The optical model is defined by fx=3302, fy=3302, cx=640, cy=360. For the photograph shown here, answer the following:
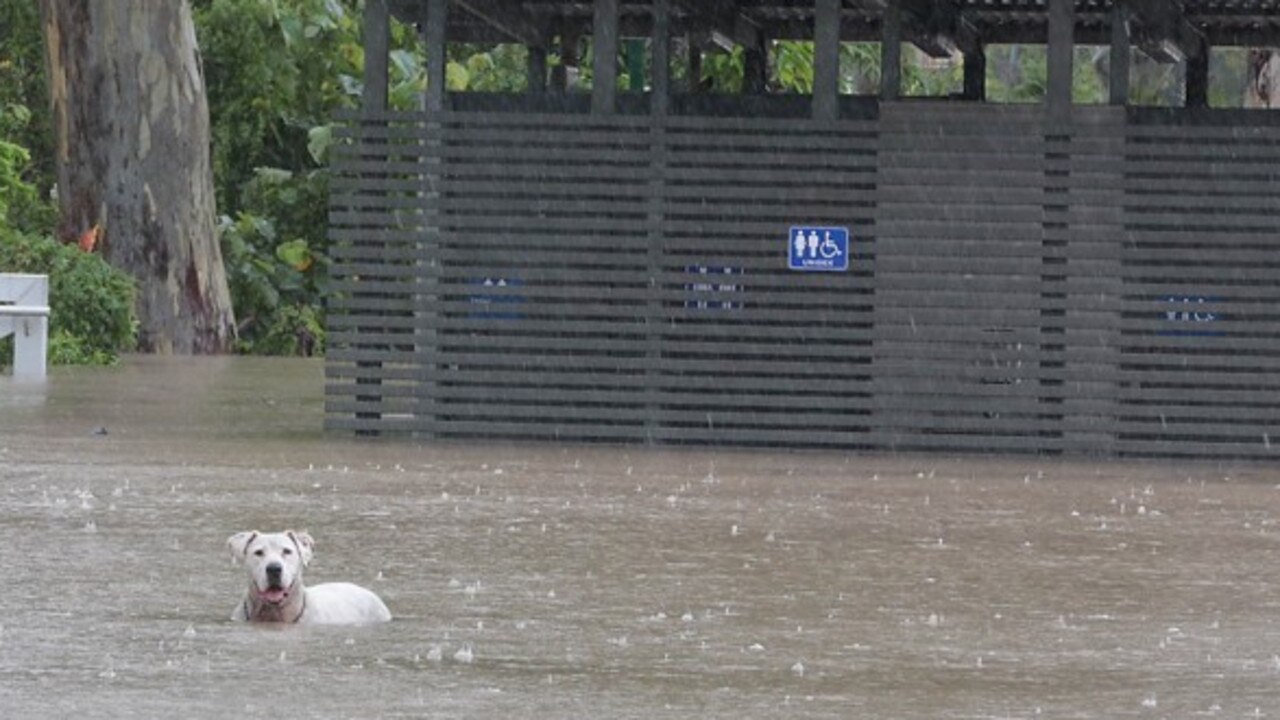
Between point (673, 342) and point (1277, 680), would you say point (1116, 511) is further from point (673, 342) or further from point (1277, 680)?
point (1277, 680)

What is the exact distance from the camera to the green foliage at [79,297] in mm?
29953

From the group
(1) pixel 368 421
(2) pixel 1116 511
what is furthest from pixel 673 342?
(2) pixel 1116 511

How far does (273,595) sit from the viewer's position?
9.22m

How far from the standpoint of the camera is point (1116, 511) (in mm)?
14289

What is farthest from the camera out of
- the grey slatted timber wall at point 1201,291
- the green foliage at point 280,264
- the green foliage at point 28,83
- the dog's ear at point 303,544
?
the green foliage at point 28,83

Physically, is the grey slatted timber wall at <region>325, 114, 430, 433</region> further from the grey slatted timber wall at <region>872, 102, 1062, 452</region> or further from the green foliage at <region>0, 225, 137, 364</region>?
the green foliage at <region>0, 225, 137, 364</region>

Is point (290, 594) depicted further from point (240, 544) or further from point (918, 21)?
point (918, 21)

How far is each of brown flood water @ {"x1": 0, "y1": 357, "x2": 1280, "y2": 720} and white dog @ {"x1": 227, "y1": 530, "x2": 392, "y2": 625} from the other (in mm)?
121

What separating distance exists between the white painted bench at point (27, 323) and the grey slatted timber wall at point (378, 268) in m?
7.38

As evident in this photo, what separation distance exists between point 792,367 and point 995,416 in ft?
3.82

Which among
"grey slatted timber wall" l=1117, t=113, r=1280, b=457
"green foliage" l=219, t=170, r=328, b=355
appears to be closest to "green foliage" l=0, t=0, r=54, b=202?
"green foliage" l=219, t=170, r=328, b=355

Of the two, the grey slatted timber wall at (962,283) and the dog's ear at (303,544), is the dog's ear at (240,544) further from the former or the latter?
the grey slatted timber wall at (962,283)

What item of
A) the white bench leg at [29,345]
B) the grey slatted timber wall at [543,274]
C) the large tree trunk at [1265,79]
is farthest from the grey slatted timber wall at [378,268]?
the large tree trunk at [1265,79]

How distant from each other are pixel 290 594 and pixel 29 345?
16.8 m
